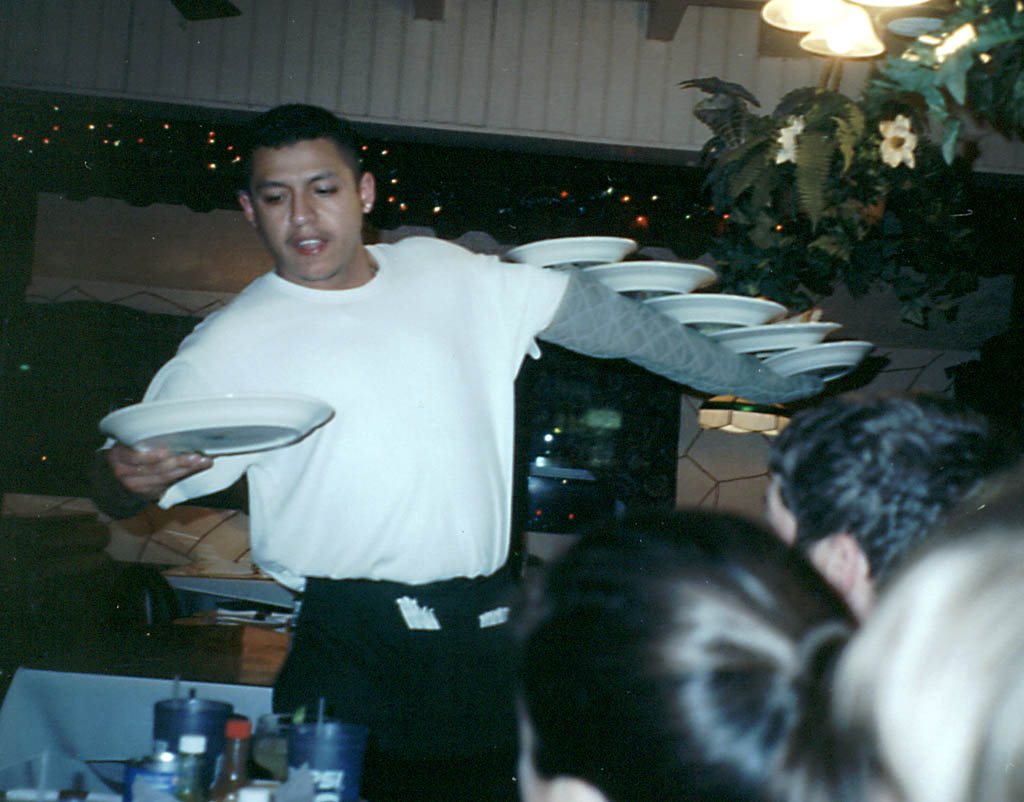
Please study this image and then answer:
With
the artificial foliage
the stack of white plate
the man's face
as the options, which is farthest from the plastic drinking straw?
the artificial foliage

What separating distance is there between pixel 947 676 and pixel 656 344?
1.34 meters

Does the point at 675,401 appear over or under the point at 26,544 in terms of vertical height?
over

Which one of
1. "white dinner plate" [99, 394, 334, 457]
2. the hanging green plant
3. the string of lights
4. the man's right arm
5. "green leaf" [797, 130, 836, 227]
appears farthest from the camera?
the string of lights

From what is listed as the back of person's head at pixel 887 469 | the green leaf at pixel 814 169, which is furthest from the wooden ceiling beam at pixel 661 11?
the back of person's head at pixel 887 469

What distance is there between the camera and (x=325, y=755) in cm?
126

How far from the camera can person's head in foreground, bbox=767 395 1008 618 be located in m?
1.12

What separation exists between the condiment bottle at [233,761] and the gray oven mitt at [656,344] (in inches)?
35.1

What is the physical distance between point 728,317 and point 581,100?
1861 millimetres

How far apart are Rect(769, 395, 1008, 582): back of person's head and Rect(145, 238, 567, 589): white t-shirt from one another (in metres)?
0.65

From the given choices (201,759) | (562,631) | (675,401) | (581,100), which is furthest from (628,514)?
(675,401)

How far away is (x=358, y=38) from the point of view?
3.34 metres

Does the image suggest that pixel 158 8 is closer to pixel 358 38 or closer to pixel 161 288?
pixel 358 38

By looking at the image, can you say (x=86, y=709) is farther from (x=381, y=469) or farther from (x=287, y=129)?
(x=287, y=129)

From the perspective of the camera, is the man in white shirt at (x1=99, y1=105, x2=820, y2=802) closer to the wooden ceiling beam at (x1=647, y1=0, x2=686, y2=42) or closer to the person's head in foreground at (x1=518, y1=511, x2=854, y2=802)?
the person's head in foreground at (x1=518, y1=511, x2=854, y2=802)
